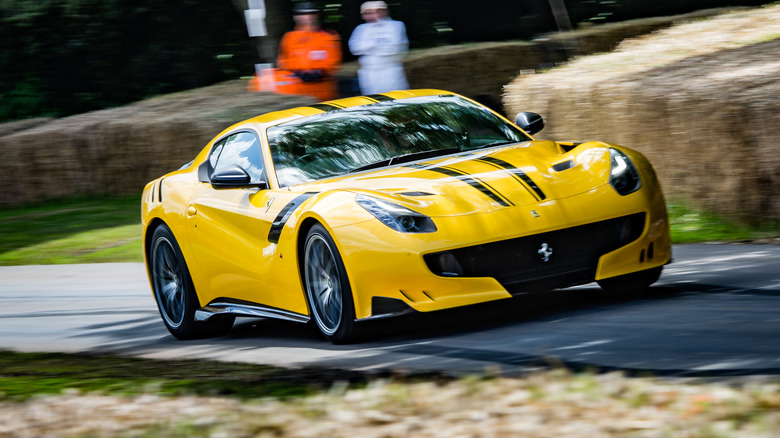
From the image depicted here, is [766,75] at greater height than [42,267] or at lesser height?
greater

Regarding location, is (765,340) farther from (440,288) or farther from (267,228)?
(267,228)

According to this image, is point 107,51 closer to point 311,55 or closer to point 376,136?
point 311,55

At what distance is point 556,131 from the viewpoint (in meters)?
11.7

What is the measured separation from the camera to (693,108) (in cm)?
936

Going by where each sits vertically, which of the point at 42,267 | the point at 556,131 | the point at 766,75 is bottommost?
the point at 42,267

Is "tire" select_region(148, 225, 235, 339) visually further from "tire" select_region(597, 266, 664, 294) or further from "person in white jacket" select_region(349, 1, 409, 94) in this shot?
"person in white jacket" select_region(349, 1, 409, 94)

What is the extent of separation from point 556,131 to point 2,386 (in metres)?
6.73

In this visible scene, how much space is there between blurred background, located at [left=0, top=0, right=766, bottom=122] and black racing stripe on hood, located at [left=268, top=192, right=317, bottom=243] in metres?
11.6

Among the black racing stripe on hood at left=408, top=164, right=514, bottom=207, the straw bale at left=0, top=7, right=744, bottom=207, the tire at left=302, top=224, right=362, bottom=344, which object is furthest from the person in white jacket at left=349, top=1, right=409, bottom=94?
the tire at left=302, top=224, right=362, bottom=344

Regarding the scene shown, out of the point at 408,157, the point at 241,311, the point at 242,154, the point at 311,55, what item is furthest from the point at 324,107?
the point at 311,55

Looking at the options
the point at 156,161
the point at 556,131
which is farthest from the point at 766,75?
the point at 156,161

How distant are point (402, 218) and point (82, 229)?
8.92 m

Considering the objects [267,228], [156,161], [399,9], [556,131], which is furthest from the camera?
[399,9]

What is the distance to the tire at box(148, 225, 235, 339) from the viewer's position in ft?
26.3
